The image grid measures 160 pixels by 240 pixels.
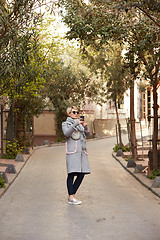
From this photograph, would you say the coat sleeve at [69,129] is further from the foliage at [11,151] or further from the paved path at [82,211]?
the foliage at [11,151]

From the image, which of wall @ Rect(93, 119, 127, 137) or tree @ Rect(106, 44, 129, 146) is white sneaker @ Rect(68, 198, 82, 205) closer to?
tree @ Rect(106, 44, 129, 146)

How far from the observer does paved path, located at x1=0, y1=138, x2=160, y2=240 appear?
680cm

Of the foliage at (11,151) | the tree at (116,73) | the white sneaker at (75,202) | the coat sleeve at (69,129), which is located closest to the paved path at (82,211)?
the white sneaker at (75,202)

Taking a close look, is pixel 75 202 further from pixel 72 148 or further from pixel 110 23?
pixel 110 23

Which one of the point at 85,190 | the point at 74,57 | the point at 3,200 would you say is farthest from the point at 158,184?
the point at 74,57

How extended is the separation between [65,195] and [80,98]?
24.9 m

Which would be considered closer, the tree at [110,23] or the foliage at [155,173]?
the tree at [110,23]

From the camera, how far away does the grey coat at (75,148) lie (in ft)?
30.0

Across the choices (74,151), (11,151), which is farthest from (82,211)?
(11,151)

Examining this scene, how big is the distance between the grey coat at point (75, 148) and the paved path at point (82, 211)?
2.56 ft

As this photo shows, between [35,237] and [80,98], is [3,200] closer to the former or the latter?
[35,237]

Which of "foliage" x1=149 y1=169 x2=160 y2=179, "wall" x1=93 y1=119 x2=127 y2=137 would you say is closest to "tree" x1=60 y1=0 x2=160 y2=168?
"foliage" x1=149 y1=169 x2=160 y2=179

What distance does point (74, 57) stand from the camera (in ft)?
112

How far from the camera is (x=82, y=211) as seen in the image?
Answer: 28.0ft
